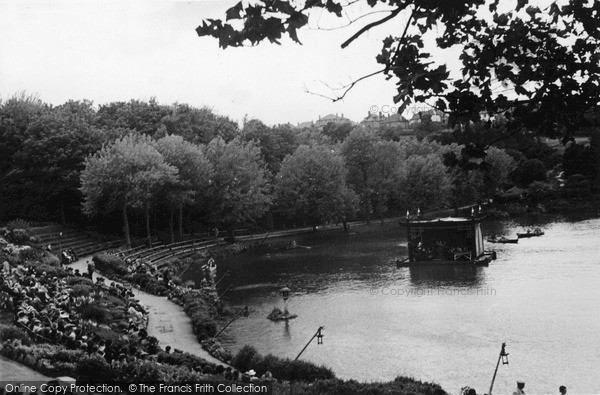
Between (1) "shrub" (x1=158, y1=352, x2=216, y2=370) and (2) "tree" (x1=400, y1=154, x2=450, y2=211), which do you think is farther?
(2) "tree" (x1=400, y1=154, x2=450, y2=211)

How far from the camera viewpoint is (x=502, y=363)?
27.5 m

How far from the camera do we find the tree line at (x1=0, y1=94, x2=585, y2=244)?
66.6m

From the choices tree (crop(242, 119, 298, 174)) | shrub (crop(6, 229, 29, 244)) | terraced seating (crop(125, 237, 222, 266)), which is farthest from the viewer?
tree (crop(242, 119, 298, 174))

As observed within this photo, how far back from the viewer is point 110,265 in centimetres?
5016

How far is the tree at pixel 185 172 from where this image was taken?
234ft

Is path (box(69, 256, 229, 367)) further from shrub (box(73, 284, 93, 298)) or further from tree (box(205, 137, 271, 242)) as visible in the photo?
tree (box(205, 137, 271, 242))

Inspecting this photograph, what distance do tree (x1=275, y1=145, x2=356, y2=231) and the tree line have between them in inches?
5.8

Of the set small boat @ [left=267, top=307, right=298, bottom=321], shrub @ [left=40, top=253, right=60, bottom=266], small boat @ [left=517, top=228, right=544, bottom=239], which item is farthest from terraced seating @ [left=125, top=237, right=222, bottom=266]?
small boat @ [left=517, top=228, right=544, bottom=239]

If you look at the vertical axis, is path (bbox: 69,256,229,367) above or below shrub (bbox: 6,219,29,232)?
below

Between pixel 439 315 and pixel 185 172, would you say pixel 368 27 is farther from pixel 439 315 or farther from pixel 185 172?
pixel 185 172

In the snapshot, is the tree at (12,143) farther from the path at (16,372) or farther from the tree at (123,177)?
the path at (16,372)

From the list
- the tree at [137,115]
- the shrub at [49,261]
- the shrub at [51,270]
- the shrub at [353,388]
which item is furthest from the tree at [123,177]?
the shrub at [353,388]

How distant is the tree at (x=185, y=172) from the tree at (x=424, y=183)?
119 feet

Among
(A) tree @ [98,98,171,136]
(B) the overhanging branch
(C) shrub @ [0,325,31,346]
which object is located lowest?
(C) shrub @ [0,325,31,346]
